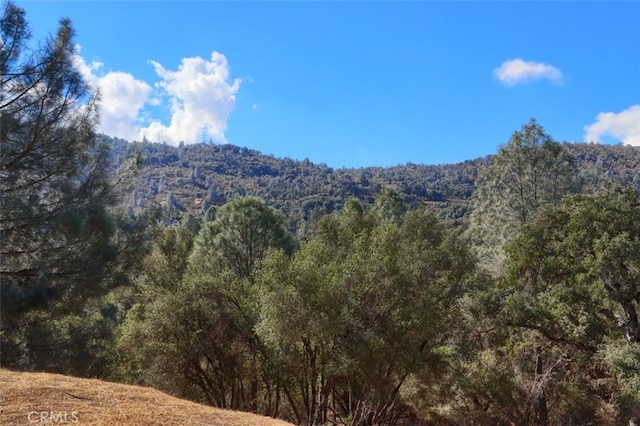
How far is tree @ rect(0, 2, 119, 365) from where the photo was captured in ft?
27.4

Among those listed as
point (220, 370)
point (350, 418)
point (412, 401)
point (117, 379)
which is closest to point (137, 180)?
point (220, 370)

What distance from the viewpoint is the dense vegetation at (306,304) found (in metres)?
8.88

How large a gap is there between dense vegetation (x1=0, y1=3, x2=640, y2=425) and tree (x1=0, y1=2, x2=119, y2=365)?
0.03 meters

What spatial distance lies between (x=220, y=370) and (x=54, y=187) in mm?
9578

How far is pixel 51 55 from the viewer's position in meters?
8.95

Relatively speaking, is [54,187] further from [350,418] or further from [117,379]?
[350,418]

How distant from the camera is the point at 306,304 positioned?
41.7ft

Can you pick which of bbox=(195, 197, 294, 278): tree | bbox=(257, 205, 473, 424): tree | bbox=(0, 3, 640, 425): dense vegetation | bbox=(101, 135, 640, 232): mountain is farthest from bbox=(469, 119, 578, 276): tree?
bbox=(101, 135, 640, 232): mountain

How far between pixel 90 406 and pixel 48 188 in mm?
4883

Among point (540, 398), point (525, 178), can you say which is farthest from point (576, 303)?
point (525, 178)

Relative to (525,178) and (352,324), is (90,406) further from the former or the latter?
(525,178)

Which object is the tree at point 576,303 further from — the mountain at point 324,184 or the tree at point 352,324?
the mountain at point 324,184

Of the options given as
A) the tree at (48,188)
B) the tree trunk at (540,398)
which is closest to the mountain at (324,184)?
the tree trunk at (540,398)

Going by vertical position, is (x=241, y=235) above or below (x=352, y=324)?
above
